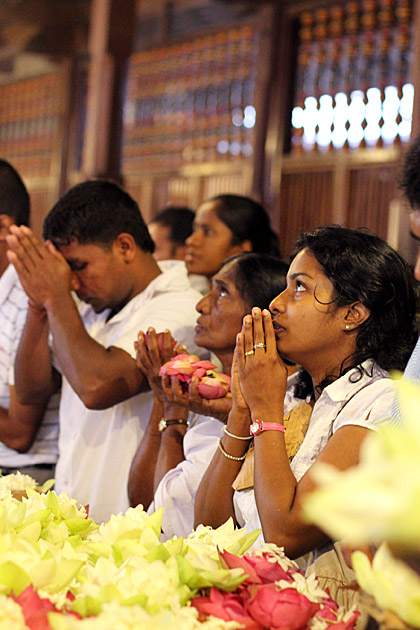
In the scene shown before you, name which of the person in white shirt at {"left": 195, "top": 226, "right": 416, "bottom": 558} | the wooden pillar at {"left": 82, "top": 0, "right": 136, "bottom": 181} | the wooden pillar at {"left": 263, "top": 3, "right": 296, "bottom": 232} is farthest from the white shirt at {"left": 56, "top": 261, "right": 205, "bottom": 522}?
the wooden pillar at {"left": 263, "top": 3, "right": 296, "bottom": 232}

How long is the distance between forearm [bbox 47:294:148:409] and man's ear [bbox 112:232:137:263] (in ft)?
0.75

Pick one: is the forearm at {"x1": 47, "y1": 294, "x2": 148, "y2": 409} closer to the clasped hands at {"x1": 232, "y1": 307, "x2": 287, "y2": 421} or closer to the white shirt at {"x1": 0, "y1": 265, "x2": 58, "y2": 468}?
the white shirt at {"x1": 0, "y1": 265, "x2": 58, "y2": 468}

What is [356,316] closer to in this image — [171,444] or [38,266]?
[171,444]

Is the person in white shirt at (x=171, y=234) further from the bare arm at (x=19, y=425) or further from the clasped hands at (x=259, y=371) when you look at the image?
the clasped hands at (x=259, y=371)

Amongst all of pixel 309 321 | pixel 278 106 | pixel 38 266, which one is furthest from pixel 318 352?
pixel 278 106

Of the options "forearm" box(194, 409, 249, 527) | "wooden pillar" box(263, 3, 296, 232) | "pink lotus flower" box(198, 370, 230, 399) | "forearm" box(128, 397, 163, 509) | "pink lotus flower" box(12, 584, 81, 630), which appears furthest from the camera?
"wooden pillar" box(263, 3, 296, 232)

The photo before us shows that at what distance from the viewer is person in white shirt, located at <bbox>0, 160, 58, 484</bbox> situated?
8.14 ft

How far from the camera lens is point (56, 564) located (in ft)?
3.04

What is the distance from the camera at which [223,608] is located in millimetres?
918

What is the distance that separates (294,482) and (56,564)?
1.84ft

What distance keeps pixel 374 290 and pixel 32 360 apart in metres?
1.24

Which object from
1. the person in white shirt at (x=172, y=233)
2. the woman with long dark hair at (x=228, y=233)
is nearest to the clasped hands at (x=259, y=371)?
the woman with long dark hair at (x=228, y=233)

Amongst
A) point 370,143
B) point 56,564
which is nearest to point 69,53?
point 370,143

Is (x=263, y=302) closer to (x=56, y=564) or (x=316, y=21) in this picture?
(x=56, y=564)
